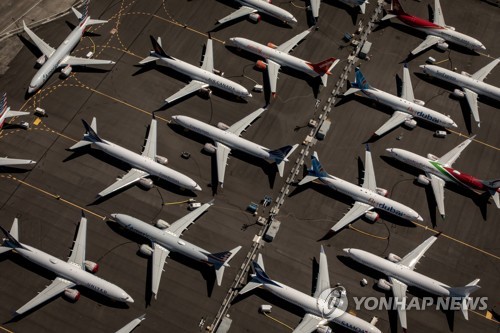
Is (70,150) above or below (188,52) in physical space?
below

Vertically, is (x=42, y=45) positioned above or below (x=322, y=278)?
above

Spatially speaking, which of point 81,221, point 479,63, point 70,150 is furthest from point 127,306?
point 479,63

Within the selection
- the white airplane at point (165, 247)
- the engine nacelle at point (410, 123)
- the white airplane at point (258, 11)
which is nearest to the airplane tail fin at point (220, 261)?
the white airplane at point (165, 247)

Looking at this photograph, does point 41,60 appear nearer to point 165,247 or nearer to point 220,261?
point 165,247

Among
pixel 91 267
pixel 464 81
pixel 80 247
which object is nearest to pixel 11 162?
pixel 80 247

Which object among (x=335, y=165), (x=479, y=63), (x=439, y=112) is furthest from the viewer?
(x=479, y=63)

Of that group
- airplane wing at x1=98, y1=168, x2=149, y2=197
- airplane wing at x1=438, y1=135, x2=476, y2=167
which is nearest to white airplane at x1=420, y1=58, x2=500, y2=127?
airplane wing at x1=438, y1=135, x2=476, y2=167

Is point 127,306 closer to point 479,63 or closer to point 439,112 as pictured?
point 439,112

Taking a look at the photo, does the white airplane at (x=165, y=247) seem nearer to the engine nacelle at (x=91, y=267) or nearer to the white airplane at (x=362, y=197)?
the engine nacelle at (x=91, y=267)
